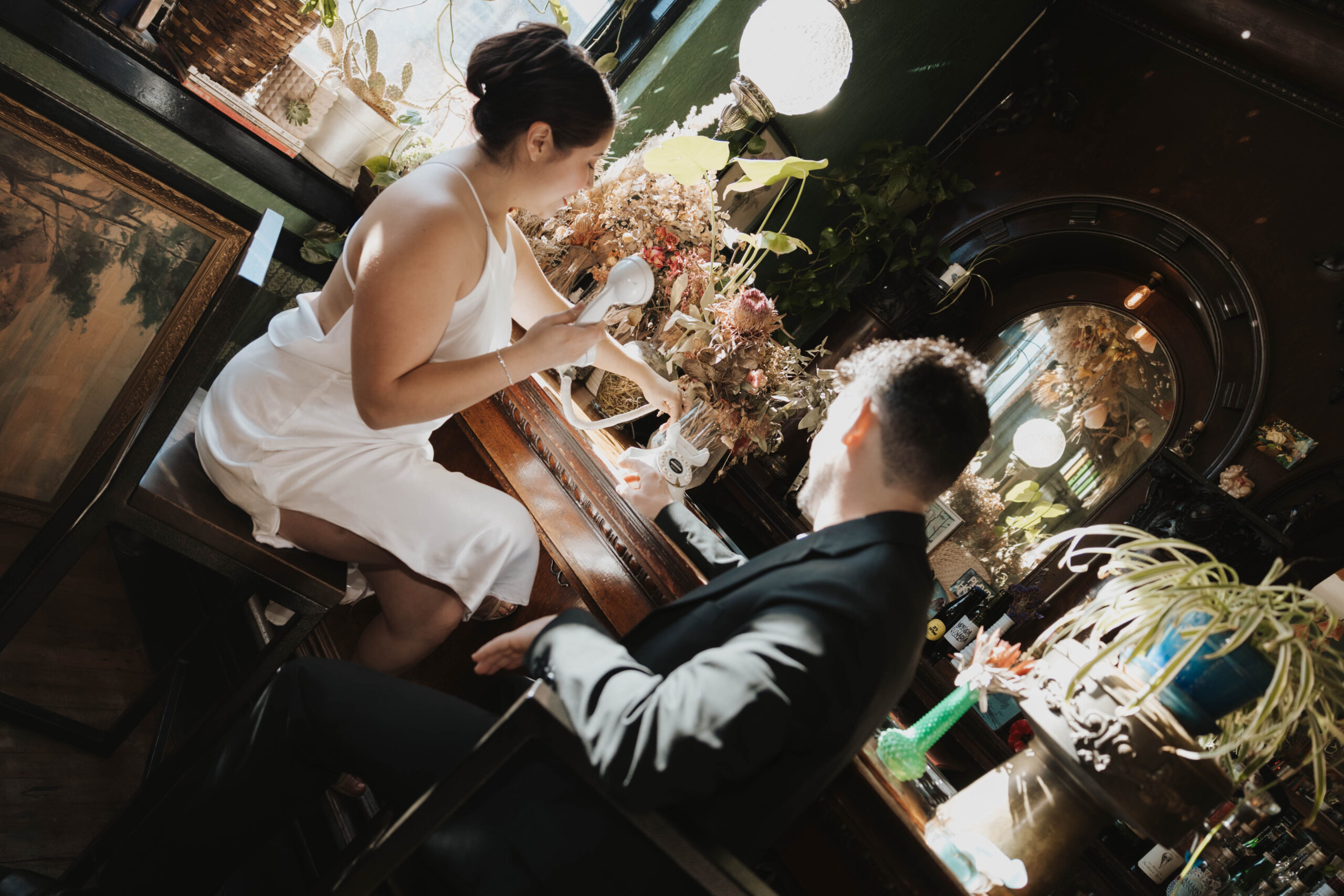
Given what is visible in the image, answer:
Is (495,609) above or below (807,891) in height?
below

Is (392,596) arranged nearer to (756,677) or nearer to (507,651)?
(507,651)

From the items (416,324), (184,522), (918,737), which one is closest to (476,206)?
(416,324)

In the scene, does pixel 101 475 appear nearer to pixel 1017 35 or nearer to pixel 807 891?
pixel 807 891

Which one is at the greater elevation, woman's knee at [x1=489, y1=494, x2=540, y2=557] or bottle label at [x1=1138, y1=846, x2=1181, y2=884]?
bottle label at [x1=1138, y1=846, x2=1181, y2=884]

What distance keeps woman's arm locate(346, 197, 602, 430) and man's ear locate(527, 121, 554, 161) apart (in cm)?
19

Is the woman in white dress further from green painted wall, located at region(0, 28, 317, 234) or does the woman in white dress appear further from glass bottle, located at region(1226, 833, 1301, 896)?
glass bottle, located at region(1226, 833, 1301, 896)

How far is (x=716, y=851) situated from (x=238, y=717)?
4.27 ft

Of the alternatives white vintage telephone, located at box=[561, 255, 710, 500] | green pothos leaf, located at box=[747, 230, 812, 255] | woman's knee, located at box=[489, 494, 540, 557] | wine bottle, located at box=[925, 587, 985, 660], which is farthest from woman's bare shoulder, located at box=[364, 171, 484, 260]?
wine bottle, located at box=[925, 587, 985, 660]

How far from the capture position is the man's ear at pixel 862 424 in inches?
45.6

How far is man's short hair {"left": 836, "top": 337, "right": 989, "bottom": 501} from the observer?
1.11m

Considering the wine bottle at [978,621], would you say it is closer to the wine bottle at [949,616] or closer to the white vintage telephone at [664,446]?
the wine bottle at [949,616]

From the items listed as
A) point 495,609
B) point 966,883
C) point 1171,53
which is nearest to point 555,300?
point 495,609

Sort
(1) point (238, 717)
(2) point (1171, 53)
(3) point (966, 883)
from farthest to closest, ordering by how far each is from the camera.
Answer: (2) point (1171, 53) → (1) point (238, 717) → (3) point (966, 883)

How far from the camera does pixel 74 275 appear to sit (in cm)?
219
